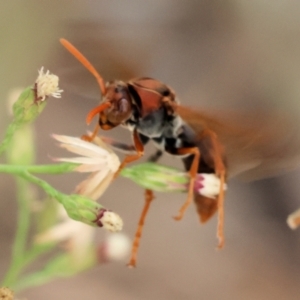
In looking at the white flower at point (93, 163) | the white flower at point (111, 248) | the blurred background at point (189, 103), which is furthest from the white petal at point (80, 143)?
the blurred background at point (189, 103)

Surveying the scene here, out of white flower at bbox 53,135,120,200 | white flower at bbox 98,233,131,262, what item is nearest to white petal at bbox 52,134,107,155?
white flower at bbox 53,135,120,200

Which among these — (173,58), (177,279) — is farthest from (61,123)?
(177,279)

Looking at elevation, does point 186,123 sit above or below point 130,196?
above

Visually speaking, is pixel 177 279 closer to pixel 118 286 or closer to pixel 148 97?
pixel 118 286

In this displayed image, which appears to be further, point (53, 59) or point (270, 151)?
point (53, 59)

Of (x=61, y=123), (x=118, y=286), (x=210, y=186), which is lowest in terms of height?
(x=118, y=286)

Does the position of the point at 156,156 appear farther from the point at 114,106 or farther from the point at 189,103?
the point at 189,103
